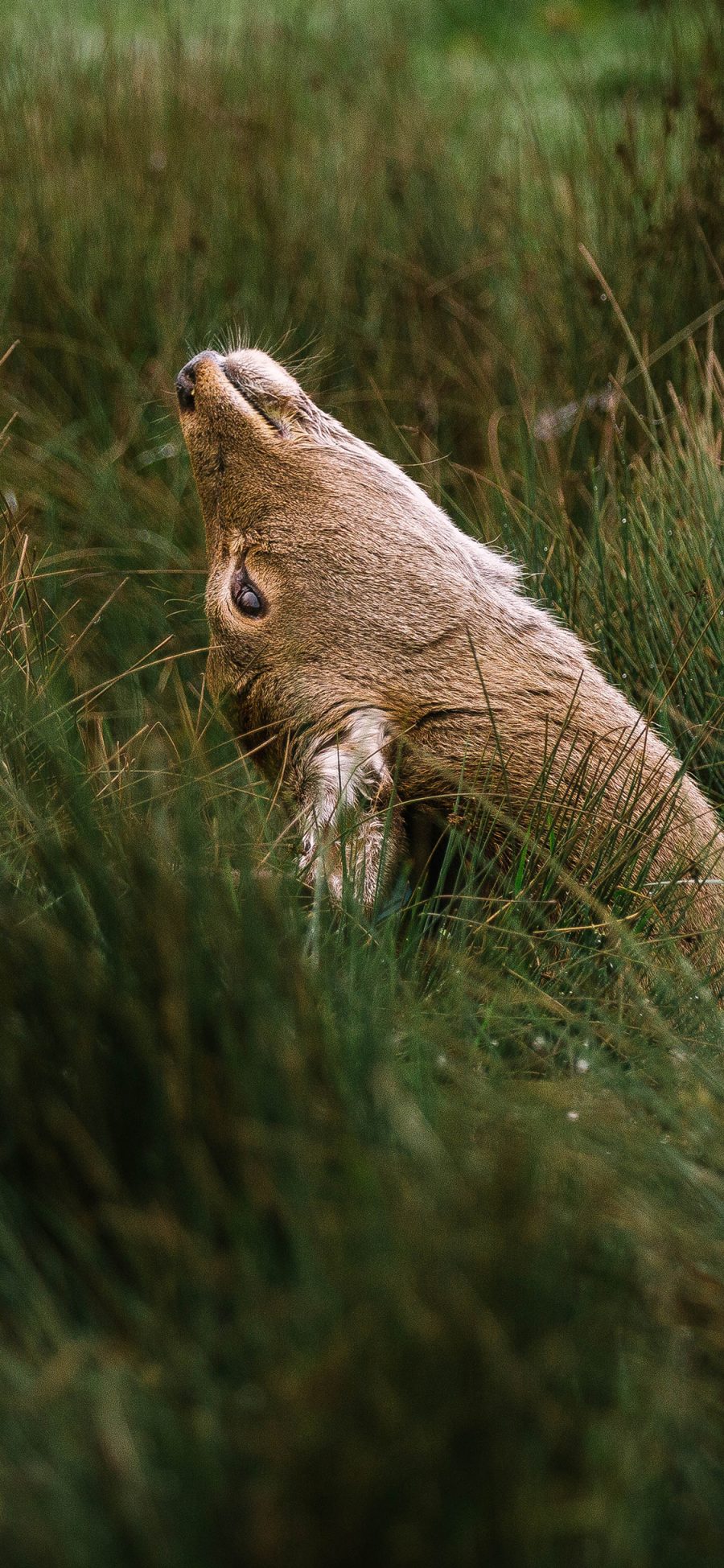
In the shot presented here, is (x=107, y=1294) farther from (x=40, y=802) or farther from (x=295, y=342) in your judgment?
(x=295, y=342)

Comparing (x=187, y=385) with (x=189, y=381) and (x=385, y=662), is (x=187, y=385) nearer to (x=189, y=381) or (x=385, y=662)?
(x=189, y=381)

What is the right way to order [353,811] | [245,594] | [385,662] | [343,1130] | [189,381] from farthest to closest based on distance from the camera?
[189,381] → [245,594] → [385,662] → [353,811] → [343,1130]

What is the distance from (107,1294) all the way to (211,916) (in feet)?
1.56

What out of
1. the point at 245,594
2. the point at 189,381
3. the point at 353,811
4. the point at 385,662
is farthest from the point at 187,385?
the point at 353,811

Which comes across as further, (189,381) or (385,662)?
(189,381)

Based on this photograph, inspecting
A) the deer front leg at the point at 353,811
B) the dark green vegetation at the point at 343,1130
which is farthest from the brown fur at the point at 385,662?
the dark green vegetation at the point at 343,1130

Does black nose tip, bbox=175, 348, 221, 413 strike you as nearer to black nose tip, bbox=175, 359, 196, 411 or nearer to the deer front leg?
black nose tip, bbox=175, 359, 196, 411

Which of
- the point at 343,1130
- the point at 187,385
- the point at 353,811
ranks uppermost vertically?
the point at 187,385

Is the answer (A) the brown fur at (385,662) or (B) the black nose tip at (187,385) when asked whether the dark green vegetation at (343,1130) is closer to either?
(A) the brown fur at (385,662)

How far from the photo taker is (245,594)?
312 cm

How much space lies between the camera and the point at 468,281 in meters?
5.65

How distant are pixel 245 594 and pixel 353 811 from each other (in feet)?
2.16

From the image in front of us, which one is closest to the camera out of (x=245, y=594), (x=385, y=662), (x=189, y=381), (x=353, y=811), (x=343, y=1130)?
(x=343, y=1130)

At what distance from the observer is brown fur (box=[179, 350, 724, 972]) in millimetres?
2795
